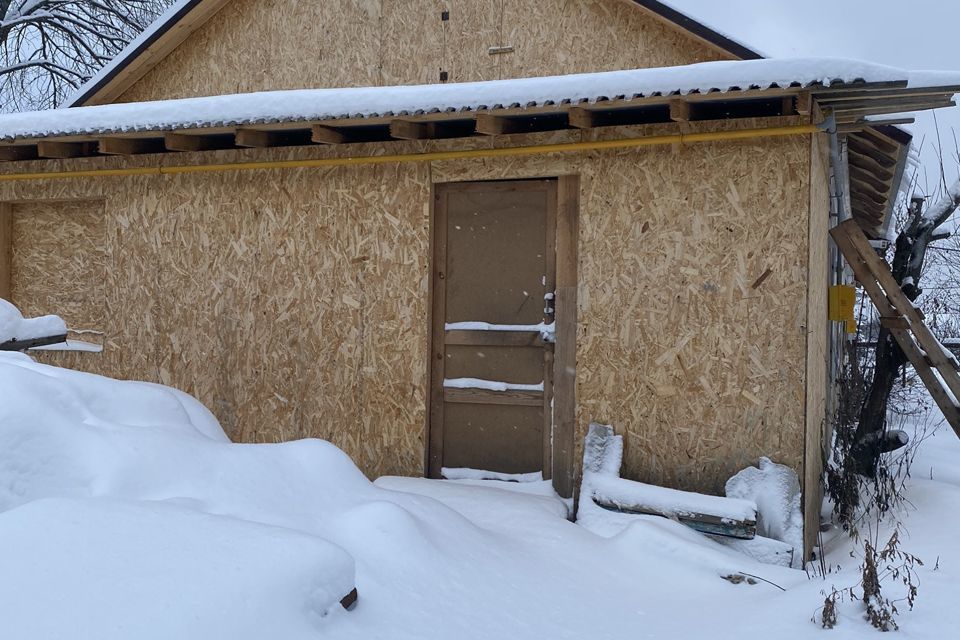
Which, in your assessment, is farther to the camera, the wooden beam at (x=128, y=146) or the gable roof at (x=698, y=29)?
the gable roof at (x=698, y=29)

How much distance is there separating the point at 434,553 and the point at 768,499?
2.66 meters

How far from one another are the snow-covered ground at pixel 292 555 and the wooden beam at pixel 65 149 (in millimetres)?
3542

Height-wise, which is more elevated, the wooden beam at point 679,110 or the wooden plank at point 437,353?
the wooden beam at point 679,110

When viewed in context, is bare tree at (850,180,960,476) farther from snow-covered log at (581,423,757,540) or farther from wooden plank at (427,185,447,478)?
wooden plank at (427,185,447,478)

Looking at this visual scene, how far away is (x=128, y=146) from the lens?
23.3ft

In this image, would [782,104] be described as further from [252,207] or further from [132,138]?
[132,138]

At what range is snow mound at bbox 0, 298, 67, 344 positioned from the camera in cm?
541

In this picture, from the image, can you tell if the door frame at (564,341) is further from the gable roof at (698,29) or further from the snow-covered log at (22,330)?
the snow-covered log at (22,330)

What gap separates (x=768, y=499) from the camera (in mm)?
5457

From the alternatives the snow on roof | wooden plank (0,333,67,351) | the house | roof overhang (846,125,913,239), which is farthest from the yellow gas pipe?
wooden plank (0,333,67,351)

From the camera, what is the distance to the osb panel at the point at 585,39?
7.73 m

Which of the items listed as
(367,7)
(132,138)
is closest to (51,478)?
(132,138)

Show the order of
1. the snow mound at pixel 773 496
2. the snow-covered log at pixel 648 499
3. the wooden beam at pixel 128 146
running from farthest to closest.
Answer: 1. the wooden beam at pixel 128 146
2. the snow mound at pixel 773 496
3. the snow-covered log at pixel 648 499

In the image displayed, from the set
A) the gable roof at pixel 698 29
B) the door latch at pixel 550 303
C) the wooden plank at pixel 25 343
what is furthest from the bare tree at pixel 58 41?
the door latch at pixel 550 303
